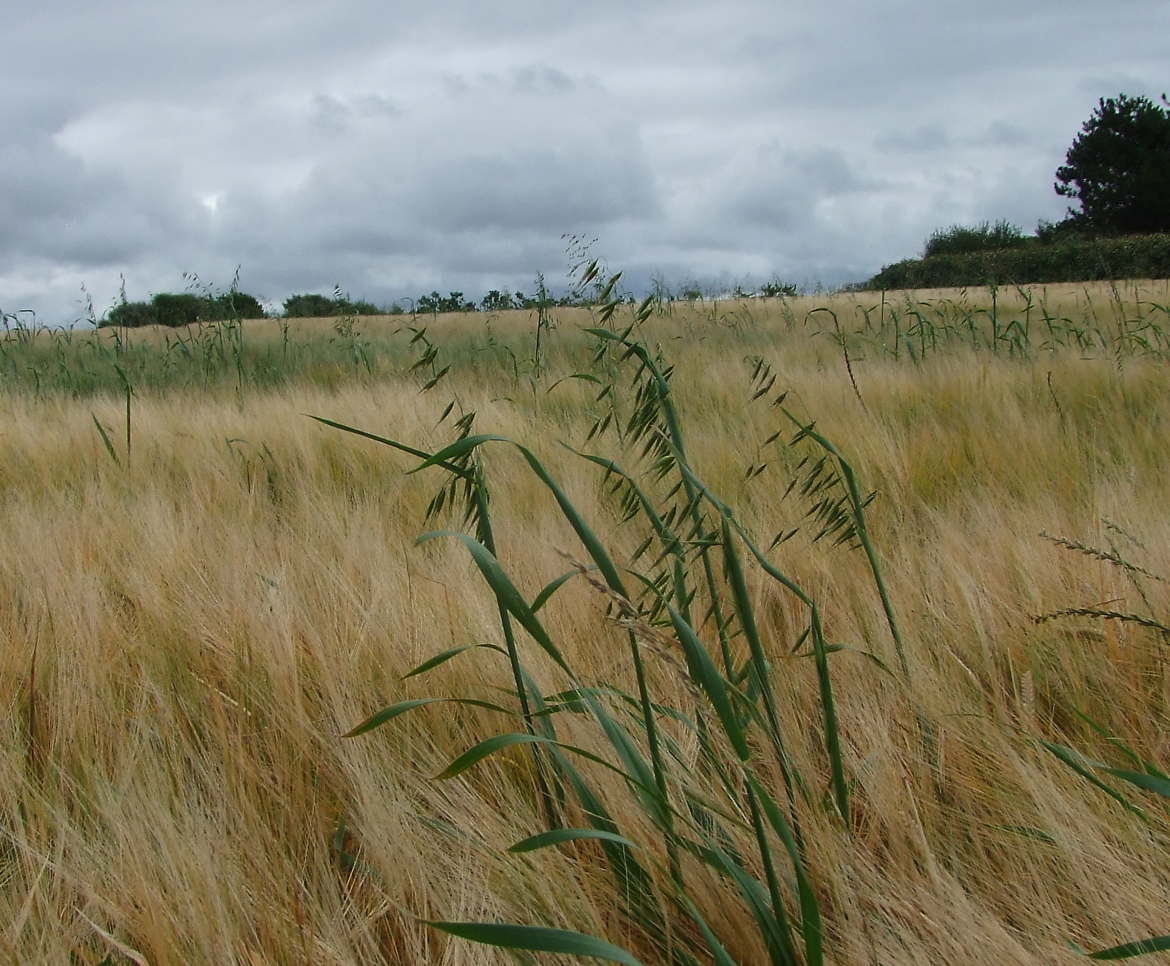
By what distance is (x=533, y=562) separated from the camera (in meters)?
1.72

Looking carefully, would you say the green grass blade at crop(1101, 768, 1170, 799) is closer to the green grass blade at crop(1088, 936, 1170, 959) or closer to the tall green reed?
the green grass blade at crop(1088, 936, 1170, 959)

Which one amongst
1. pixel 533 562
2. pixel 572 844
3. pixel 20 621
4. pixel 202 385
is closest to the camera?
pixel 572 844

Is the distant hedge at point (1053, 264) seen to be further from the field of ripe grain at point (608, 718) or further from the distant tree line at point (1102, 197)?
the field of ripe grain at point (608, 718)

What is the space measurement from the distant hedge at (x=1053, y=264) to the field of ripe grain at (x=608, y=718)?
17.1m

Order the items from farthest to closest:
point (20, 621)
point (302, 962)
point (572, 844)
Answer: point (20, 621) → point (572, 844) → point (302, 962)

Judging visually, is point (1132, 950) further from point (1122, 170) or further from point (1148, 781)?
point (1122, 170)

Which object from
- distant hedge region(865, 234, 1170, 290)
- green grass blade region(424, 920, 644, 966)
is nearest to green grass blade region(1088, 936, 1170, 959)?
green grass blade region(424, 920, 644, 966)

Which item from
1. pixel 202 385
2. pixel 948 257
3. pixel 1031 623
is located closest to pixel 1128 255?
pixel 948 257

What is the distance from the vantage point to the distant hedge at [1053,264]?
62.1 ft

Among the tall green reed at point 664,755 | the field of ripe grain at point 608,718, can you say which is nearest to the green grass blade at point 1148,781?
the field of ripe grain at point 608,718

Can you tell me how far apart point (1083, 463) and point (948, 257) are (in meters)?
25.5

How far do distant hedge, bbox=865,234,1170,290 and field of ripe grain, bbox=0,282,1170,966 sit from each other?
17.1 m

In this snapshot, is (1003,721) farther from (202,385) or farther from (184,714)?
(202,385)

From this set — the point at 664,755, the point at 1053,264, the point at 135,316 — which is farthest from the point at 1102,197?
the point at 664,755
